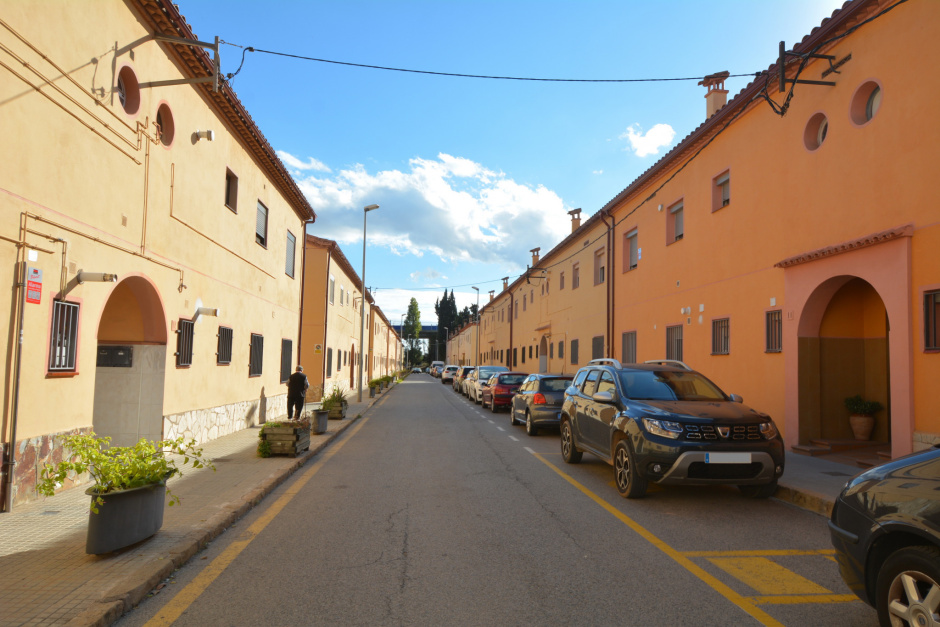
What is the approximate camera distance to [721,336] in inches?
563

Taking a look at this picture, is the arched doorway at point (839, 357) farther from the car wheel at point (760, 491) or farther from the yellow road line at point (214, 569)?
the yellow road line at point (214, 569)

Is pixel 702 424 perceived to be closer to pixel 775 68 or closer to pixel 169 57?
pixel 775 68

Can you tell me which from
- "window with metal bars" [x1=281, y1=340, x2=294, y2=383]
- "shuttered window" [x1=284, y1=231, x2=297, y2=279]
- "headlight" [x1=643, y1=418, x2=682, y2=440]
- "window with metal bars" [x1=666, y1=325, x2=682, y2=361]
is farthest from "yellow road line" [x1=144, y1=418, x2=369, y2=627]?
"shuttered window" [x1=284, y1=231, x2=297, y2=279]

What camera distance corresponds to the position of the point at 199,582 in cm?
456

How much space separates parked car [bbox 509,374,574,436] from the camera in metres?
14.6

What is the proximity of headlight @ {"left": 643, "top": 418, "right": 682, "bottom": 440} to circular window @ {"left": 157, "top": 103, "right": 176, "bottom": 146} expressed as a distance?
887cm

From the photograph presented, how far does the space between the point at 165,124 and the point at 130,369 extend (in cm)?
420

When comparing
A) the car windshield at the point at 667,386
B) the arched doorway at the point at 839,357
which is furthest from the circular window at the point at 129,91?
the arched doorway at the point at 839,357

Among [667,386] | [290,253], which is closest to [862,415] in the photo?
[667,386]

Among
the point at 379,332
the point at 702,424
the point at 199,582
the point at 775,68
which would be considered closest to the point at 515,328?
the point at 379,332

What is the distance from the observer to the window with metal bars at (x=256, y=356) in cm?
1588

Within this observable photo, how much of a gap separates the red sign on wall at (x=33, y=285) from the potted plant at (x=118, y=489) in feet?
7.95

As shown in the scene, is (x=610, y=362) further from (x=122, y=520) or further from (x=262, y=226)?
(x=262, y=226)

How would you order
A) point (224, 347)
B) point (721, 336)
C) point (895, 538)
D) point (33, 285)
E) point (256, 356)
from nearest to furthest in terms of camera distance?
point (895, 538) → point (33, 285) → point (224, 347) → point (721, 336) → point (256, 356)
